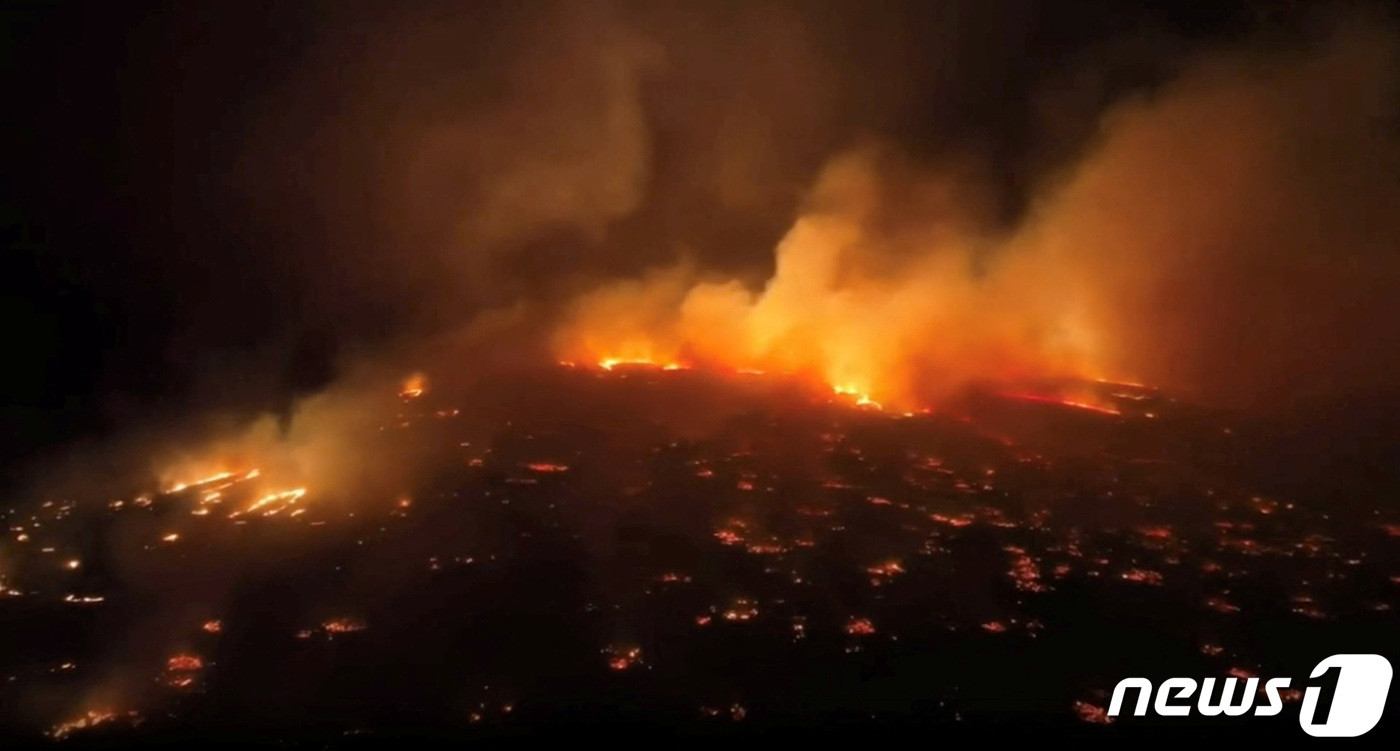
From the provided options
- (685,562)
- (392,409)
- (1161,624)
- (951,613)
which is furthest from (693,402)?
(1161,624)

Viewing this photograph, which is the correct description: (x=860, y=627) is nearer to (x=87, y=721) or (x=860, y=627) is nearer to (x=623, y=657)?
(x=623, y=657)

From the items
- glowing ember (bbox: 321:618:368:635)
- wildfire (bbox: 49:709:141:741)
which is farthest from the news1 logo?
wildfire (bbox: 49:709:141:741)

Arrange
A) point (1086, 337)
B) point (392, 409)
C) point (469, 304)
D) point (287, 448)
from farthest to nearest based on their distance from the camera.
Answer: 1. point (469, 304)
2. point (1086, 337)
3. point (392, 409)
4. point (287, 448)

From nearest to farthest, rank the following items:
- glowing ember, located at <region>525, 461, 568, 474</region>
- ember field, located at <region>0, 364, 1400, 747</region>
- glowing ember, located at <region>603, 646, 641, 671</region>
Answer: ember field, located at <region>0, 364, 1400, 747</region>
glowing ember, located at <region>603, 646, 641, 671</region>
glowing ember, located at <region>525, 461, 568, 474</region>

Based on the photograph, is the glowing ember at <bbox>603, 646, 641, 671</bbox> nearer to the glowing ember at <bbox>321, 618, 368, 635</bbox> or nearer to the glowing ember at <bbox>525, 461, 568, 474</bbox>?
the glowing ember at <bbox>321, 618, 368, 635</bbox>

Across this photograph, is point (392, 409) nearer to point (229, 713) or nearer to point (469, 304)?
point (469, 304)

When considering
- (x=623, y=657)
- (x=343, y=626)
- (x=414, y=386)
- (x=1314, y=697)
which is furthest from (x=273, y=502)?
(x=1314, y=697)
